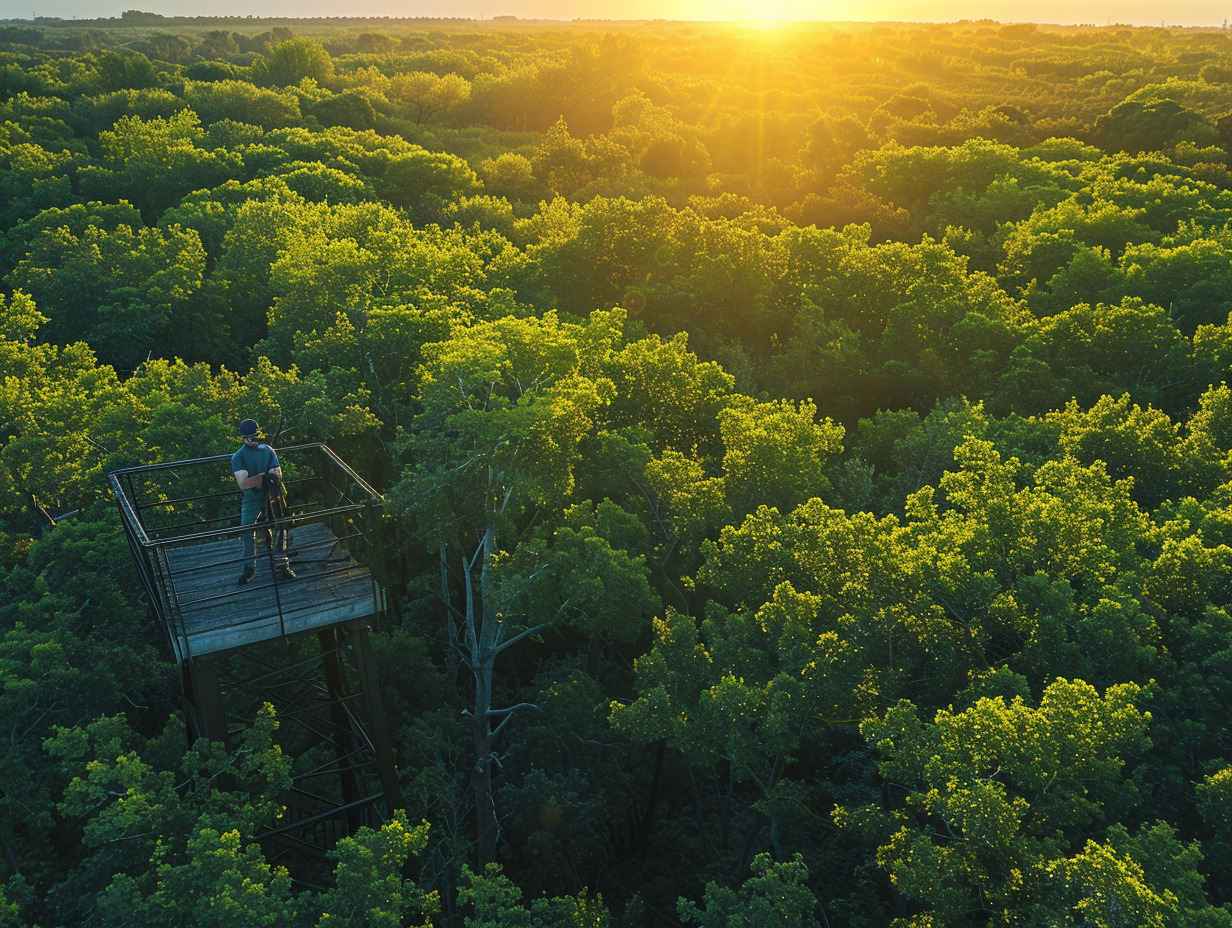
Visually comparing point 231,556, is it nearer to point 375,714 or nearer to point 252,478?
point 252,478

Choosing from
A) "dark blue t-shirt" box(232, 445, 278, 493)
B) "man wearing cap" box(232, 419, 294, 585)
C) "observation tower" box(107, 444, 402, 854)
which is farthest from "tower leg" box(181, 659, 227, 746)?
"dark blue t-shirt" box(232, 445, 278, 493)

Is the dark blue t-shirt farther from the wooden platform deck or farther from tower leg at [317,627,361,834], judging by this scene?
tower leg at [317,627,361,834]

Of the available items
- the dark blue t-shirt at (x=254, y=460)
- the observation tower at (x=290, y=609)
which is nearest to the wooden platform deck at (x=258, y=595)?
the observation tower at (x=290, y=609)

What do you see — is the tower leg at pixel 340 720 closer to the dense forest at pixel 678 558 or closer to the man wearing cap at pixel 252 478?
the dense forest at pixel 678 558

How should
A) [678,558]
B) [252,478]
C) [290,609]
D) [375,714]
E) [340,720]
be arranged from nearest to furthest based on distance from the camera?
[290,609] < [252,478] < [375,714] < [340,720] < [678,558]

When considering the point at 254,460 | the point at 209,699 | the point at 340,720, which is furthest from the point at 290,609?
the point at 340,720

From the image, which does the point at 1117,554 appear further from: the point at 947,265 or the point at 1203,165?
the point at 1203,165
